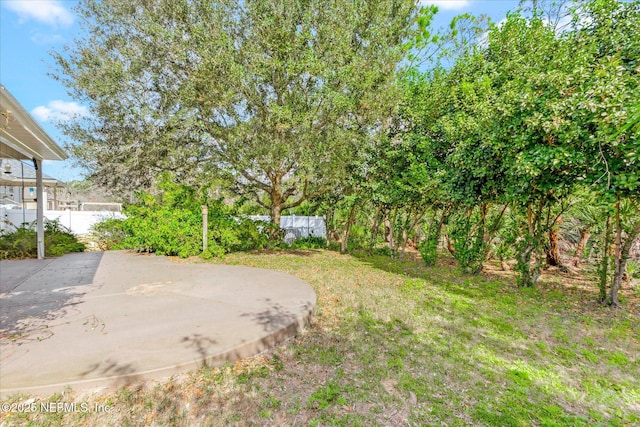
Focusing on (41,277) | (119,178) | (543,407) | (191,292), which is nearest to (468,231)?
(543,407)

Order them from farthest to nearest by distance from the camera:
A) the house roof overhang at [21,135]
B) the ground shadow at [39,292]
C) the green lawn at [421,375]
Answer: the house roof overhang at [21,135] < the ground shadow at [39,292] < the green lawn at [421,375]

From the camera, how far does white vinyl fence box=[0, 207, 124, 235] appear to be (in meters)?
8.64

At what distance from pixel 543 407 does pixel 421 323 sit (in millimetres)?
1470

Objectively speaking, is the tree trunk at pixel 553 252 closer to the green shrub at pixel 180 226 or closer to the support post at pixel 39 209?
the green shrub at pixel 180 226

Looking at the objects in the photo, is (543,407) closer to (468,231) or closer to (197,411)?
(197,411)

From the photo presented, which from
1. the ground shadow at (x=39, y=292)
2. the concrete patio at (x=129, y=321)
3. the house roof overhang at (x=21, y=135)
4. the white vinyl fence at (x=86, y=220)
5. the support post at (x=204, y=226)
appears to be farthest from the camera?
the white vinyl fence at (x=86, y=220)

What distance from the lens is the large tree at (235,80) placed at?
6117 mm

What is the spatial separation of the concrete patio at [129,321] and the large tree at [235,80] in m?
3.25

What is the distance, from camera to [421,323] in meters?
3.43

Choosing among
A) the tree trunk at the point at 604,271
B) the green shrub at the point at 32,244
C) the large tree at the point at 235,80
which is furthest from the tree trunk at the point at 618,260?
the green shrub at the point at 32,244

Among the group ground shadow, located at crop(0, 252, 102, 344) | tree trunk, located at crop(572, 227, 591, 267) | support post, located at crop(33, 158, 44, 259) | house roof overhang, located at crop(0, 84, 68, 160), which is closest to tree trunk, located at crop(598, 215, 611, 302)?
tree trunk, located at crop(572, 227, 591, 267)

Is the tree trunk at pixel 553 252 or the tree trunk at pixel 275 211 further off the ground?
the tree trunk at pixel 275 211

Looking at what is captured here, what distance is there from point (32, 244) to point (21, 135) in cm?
354

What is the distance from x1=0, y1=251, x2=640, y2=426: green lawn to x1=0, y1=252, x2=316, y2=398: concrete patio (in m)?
0.15
